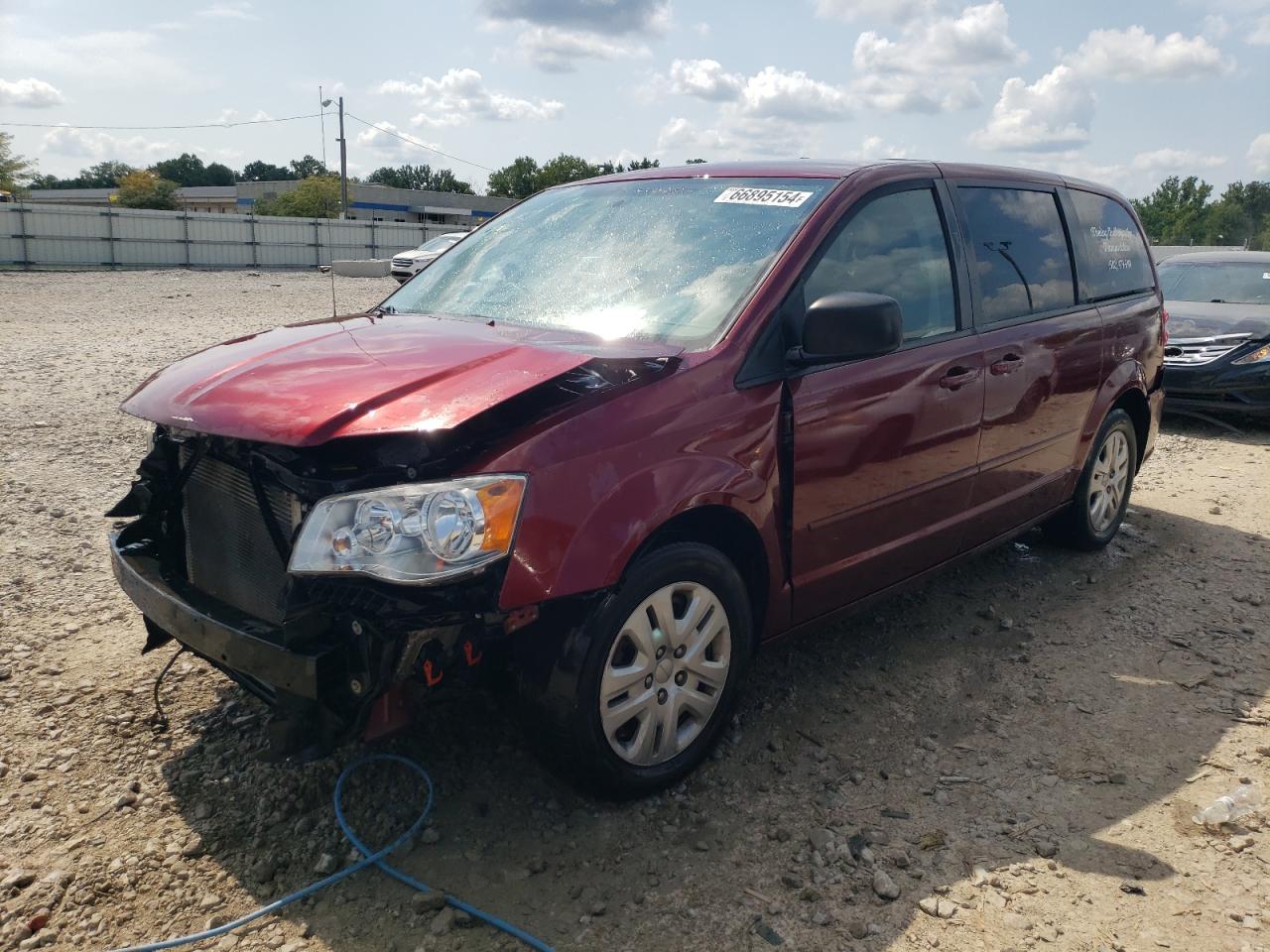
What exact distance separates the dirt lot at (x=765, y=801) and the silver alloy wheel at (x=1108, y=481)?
2.16 feet

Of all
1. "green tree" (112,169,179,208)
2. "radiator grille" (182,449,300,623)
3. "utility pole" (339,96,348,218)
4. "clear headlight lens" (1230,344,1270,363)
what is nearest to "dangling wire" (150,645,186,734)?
"radiator grille" (182,449,300,623)

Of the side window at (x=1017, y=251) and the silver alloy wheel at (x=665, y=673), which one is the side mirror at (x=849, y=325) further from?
the side window at (x=1017, y=251)

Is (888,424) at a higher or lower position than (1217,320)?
lower

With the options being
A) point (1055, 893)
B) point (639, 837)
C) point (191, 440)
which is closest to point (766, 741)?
point (639, 837)

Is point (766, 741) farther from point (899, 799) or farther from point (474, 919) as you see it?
point (474, 919)

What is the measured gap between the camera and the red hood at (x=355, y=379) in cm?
264

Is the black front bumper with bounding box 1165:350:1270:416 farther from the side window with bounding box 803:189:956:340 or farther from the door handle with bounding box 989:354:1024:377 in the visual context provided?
the side window with bounding box 803:189:956:340

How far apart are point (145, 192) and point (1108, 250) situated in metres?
84.9

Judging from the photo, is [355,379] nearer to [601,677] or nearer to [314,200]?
[601,677]

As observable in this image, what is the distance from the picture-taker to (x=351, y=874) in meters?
2.77

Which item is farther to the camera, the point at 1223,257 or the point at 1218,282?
the point at 1223,257

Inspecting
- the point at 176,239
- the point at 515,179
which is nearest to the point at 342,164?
the point at 176,239

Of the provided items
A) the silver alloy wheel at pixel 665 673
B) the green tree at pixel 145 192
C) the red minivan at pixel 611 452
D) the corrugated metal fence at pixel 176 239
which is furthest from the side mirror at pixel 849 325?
the green tree at pixel 145 192

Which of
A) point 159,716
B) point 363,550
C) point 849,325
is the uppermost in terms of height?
point 849,325
